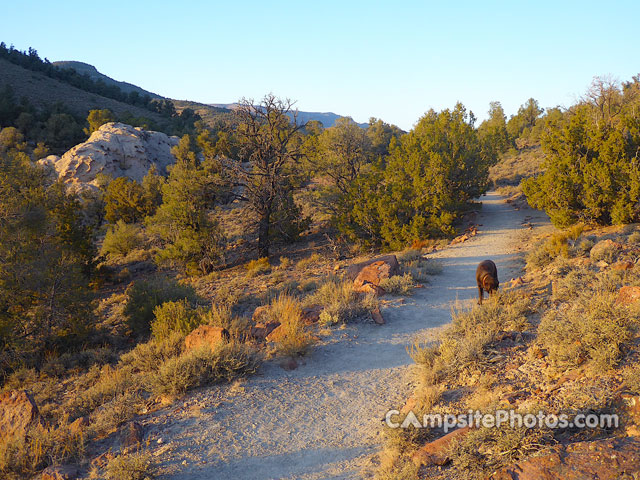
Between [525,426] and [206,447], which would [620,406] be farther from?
[206,447]

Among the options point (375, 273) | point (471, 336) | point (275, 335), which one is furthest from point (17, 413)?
point (375, 273)

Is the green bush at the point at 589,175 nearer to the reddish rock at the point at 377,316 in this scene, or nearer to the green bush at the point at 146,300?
the reddish rock at the point at 377,316

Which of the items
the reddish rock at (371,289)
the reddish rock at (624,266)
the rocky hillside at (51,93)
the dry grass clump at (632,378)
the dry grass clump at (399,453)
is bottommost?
the dry grass clump at (399,453)

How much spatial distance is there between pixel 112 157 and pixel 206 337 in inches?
1184

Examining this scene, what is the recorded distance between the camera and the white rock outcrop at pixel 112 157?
97.3 ft

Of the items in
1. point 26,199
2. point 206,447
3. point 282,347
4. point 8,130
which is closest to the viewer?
point 206,447

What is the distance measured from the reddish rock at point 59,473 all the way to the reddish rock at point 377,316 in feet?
17.2

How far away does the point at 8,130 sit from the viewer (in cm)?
3444

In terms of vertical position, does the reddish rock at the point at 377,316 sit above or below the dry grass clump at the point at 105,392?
above

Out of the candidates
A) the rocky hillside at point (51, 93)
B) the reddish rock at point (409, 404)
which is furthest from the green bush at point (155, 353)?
the rocky hillside at point (51, 93)

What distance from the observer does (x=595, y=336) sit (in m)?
4.40

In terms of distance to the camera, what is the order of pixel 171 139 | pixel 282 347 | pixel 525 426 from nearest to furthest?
pixel 525 426, pixel 282 347, pixel 171 139

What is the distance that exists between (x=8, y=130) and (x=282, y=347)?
40.7 meters

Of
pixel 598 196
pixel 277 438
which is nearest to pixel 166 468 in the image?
pixel 277 438
